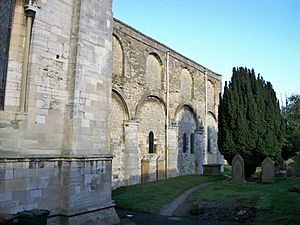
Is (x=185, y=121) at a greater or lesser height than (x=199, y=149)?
greater

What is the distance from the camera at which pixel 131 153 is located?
1659 cm

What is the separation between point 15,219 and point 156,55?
15585 millimetres

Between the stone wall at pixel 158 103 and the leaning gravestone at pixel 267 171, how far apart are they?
6473 millimetres

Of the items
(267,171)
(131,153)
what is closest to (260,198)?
(267,171)

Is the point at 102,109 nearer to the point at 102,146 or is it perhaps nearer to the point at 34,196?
the point at 102,146

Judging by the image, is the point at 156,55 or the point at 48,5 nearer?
the point at 48,5

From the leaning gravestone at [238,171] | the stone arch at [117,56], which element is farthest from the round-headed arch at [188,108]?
the leaning gravestone at [238,171]

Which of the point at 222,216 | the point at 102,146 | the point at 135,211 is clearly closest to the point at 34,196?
the point at 102,146

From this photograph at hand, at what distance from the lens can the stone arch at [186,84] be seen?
A: 2355 cm

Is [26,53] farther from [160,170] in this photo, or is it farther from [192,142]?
[192,142]

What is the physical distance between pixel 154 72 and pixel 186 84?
4.84 metres

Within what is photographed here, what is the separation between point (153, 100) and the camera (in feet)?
65.1

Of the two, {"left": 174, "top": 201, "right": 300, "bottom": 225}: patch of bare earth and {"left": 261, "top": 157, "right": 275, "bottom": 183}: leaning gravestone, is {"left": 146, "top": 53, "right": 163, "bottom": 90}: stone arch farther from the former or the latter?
{"left": 174, "top": 201, "right": 300, "bottom": 225}: patch of bare earth

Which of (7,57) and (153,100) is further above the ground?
(153,100)
